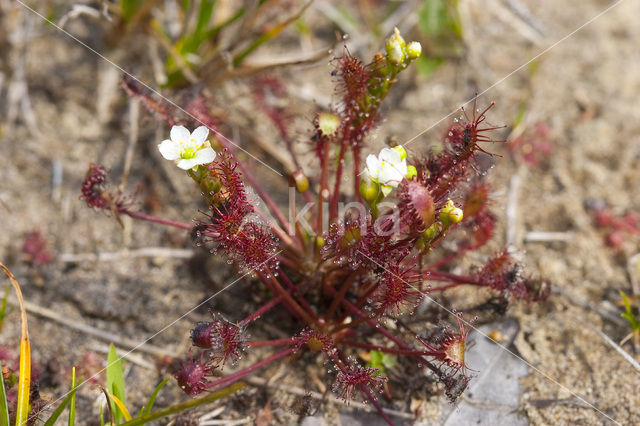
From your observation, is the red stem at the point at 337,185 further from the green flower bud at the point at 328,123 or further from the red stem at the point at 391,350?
the red stem at the point at 391,350

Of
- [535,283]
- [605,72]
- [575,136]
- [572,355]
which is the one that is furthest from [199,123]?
[605,72]

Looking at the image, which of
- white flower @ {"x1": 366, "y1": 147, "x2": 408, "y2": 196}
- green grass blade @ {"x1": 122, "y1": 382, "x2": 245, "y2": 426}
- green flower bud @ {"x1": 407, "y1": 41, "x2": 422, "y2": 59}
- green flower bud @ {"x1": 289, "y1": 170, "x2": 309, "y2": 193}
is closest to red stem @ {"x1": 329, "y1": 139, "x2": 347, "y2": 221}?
green flower bud @ {"x1": 289, "y1": 170, "x2": 309, "y2": 193}

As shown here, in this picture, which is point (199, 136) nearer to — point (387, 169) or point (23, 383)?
point (387, 169)

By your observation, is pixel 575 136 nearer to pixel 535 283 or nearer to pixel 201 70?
pixel 535 283

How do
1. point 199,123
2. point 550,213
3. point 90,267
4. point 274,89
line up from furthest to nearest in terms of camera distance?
point 274,89 < point 550,213 < point 90,267 < point 199,123

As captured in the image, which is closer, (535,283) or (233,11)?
(535,283)

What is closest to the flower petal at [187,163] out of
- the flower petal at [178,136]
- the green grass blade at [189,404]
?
the flower petal at [178,136]

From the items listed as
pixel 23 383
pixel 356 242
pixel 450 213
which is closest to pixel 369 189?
pixel 356 242

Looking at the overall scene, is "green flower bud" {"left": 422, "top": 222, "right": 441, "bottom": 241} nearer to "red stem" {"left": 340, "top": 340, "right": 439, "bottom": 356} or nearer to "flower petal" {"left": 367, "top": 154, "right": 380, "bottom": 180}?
"flower petal" {"left": 367, "top": 154, "right": 380, "bottom": 180}
